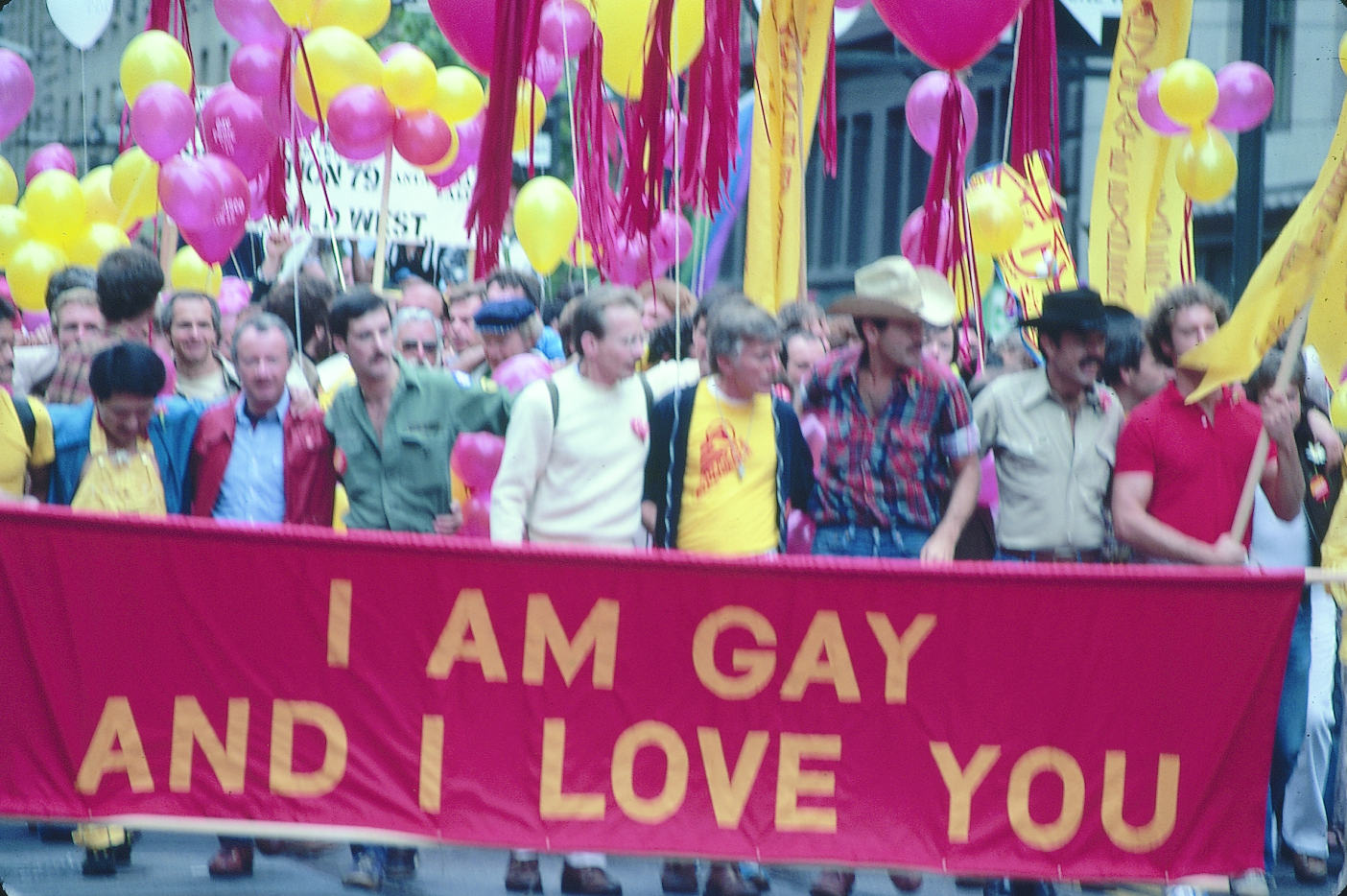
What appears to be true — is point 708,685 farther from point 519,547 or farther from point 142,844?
point 142,844

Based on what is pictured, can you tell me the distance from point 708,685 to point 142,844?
283cm

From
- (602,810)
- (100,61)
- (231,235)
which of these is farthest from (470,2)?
(100,61)

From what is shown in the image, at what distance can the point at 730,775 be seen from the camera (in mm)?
5406

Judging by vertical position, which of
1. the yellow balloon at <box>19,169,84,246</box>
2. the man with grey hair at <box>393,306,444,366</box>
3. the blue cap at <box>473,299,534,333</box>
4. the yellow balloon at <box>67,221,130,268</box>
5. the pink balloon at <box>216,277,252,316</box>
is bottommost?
the man with grey hair at <box>393,306,444,366</box>

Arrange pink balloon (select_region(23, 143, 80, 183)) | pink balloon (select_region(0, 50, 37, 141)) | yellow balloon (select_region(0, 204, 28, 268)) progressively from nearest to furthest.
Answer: yellow balloon (select_region(0, 204, 28, 268)) < pink balloon (select_region(0, 50, 37, 141)) < pink balloon (select_region(23, 143, 80, 183))

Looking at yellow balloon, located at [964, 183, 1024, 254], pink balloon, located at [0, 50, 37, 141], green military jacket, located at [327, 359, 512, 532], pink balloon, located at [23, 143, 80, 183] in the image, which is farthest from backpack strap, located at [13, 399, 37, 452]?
pink balloon, located at [23, 143, 80, 183]

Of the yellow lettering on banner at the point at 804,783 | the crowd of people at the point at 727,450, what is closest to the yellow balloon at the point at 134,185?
the crowd of people at the point at 727,450

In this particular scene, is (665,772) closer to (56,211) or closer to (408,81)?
→ (408,81)

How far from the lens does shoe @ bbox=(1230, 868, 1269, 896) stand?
17.8ft

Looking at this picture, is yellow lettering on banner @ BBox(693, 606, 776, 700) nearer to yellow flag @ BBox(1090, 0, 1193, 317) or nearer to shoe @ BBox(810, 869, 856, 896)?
shoe @ BBox(810, 869, 856, 896)

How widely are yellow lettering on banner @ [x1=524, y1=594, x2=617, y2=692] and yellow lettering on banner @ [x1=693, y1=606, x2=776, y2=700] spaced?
0.25 metres

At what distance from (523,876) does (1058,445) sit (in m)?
2.33

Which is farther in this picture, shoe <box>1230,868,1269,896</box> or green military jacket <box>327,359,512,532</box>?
green military jacket <box>327,359,512,532</box>

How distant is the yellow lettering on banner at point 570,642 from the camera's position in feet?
17.8
